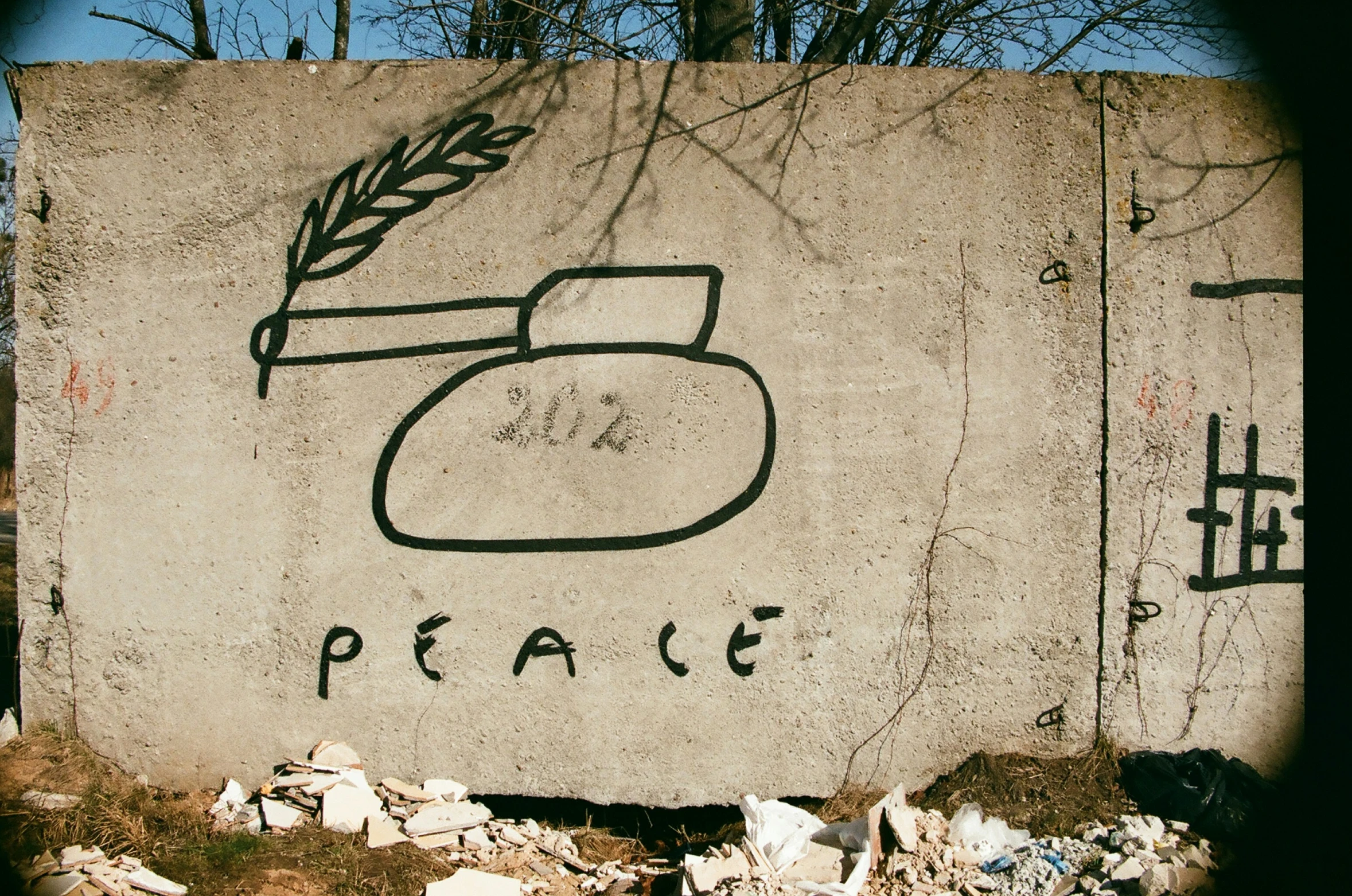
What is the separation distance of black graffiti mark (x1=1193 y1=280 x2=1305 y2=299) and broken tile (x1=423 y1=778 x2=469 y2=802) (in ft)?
9.76

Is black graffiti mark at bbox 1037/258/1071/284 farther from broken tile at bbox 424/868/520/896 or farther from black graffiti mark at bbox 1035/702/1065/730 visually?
broken tile at bbox 424/868/520/896

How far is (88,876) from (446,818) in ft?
3.14

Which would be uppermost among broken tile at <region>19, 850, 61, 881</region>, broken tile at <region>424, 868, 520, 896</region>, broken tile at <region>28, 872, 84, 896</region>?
broken tile at <region>19, 850, 61, 881</region>

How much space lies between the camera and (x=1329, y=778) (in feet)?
4.62

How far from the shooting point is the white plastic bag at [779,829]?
2.58m

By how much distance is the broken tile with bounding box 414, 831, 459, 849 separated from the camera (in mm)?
2672

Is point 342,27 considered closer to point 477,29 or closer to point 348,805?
point 477,29

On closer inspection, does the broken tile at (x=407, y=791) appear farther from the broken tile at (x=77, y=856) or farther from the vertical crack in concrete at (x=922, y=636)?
the vertical crack in concrete at (x=922, y=636)

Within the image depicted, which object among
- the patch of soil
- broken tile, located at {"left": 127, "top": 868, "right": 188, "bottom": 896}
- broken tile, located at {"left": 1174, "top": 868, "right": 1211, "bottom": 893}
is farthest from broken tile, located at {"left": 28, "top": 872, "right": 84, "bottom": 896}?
broken tile, located at {"left": 1174, "top": 868, "right": 1211, "bottom": 893}

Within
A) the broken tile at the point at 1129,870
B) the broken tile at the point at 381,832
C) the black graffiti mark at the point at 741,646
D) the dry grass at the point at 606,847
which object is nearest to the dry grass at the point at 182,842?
the broken tile at the point at 381,832

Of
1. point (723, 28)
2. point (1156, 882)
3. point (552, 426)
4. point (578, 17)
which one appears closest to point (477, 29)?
point (578, 17)

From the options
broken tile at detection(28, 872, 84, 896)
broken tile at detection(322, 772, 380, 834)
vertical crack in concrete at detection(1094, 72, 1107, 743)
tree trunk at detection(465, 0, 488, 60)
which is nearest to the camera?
broken tile at detection(28, 872, 84, 896)

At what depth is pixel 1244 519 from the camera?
2930 mm

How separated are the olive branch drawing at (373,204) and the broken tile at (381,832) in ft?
4.62
